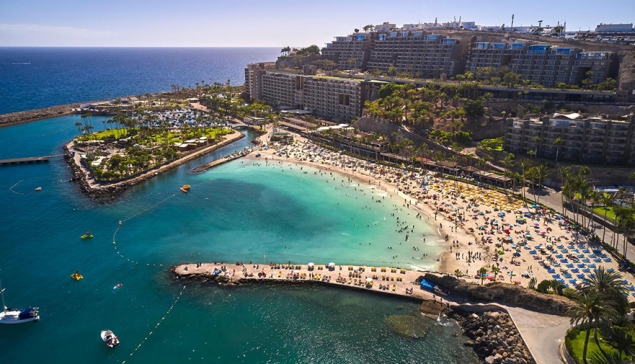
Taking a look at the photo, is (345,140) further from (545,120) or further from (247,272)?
(247,272)

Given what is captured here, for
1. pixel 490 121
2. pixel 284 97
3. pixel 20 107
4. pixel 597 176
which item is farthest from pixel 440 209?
pixel 20 107

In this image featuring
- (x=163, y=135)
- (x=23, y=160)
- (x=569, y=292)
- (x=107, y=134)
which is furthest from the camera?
(x=107, y=134)

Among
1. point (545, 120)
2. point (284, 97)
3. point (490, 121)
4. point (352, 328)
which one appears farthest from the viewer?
point (284, 97)

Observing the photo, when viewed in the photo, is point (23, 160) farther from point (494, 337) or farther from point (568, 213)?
point (568, 213)

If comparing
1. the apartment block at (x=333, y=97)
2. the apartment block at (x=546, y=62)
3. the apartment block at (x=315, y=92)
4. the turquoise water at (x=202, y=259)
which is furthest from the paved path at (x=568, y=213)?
the apartment block at (x=315, y=92)

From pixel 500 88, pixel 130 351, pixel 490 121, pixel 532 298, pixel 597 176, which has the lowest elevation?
pixel 130 351

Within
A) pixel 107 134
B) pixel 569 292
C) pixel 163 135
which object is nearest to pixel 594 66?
pixel 569 292
